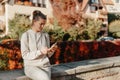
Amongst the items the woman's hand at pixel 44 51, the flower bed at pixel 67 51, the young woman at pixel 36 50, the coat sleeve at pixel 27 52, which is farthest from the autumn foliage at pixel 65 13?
the woman's hand at pixel 44 51

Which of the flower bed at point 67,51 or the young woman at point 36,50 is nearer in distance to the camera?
the young woman at point 36,50

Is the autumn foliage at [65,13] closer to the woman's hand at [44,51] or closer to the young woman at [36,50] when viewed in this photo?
the young woman at [36,50]

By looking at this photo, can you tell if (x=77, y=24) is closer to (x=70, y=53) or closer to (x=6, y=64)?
(x=70, y=53)

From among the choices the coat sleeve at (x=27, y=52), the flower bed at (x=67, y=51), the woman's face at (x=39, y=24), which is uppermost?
the woman's face at (x=39, y=24)

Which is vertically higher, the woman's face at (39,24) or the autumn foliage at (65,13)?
the woman's face at (39,24)

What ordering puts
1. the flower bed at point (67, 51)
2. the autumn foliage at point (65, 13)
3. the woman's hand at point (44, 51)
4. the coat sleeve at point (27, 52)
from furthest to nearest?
the autumn foliage at point (65, 13)
the flower bed at point (67, 51)
the coat sleeve at point (27, 52)
the woman's hand at point (44, 51)

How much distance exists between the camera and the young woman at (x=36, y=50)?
4996 millimetres

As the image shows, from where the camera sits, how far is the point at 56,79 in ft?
19.6

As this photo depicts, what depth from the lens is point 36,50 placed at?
16.9 ft

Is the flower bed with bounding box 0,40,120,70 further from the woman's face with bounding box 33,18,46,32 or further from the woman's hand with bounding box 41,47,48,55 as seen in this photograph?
the woman's hand with bounding box 41,47,48,55

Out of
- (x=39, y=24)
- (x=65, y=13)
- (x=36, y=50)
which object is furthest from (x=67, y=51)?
(x=65, y=13)

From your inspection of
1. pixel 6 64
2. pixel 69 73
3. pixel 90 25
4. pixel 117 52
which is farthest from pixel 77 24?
pixel 69 73

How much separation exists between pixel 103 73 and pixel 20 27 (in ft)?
61.4

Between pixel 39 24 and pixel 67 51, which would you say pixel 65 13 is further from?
pixel 39 24
